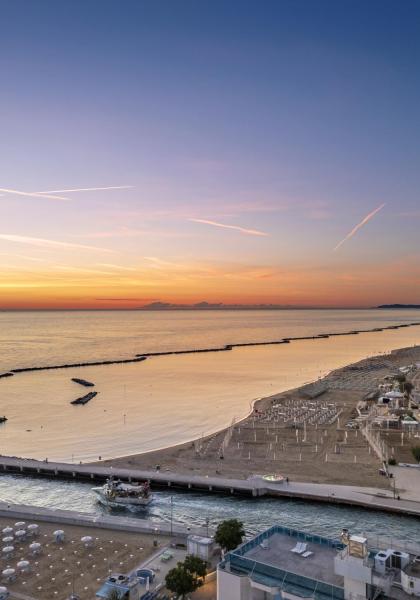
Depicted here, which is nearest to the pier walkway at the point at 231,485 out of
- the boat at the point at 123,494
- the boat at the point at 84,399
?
the boat at the point at 123,494

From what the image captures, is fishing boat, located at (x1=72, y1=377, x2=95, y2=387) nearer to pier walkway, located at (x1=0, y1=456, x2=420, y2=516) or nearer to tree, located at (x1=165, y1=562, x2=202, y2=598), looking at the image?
pier walkway, located at (x1=0, y1=456, x2=420, y2=516)

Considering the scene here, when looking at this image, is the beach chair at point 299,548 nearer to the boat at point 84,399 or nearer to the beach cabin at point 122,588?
the beach cabin at point 122,588

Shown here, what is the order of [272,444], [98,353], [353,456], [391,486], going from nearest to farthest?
[391,486]
[353,456]
[272,444]
[98,353]

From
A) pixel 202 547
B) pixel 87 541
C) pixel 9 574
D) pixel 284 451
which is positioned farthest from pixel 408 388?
pixel 9 574

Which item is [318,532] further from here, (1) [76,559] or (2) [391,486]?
(1) [76,559]

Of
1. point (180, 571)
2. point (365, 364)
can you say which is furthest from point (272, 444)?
point (365, 364)

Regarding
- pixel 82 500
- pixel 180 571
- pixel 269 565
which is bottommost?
pixel 82 500

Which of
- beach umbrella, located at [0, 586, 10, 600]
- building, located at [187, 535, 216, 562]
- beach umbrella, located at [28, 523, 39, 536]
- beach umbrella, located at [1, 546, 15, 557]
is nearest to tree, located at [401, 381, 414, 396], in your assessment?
building, located at [187, 535, 216, 562]
